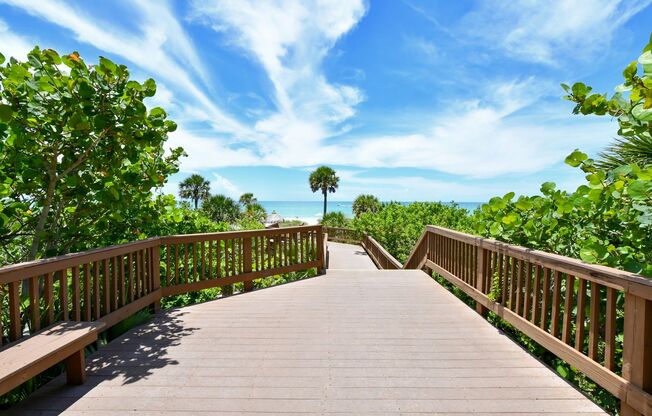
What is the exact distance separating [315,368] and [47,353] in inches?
67.7

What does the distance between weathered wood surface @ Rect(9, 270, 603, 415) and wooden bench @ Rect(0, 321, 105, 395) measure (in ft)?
0.63

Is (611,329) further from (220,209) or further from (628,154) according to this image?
(220,209)

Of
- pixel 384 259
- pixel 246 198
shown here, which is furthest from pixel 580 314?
pixel 246 198

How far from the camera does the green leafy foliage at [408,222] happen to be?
9828mm

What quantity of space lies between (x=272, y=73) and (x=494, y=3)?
231 inches

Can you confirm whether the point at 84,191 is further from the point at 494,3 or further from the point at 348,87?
the point at 348,87

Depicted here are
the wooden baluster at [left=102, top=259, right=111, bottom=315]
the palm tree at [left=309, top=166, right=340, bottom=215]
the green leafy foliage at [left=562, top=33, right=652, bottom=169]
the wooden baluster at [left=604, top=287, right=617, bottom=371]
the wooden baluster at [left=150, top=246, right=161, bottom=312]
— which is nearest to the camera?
the green leafy foliage at [left=562, top=33, right=652, bottom=169]

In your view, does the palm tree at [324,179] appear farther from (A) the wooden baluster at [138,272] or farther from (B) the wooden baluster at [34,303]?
(B) the wooden baluster at [34,303]

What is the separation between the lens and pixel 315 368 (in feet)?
7.86

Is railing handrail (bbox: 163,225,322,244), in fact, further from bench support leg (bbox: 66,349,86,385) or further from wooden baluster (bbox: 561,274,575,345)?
wooden baluster (bbox: 561,274,575,345)

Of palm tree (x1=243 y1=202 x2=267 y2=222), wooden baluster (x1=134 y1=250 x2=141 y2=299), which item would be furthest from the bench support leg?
palm tree (x1=243 y1=202 x2=267 y2=222)

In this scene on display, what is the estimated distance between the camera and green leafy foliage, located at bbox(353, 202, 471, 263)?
9.83 m

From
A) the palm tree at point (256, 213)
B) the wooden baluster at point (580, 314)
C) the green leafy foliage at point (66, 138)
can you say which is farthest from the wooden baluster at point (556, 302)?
the palm tree at point (256, 213)

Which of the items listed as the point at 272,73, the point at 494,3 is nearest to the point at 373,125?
A: the point at 272,73
